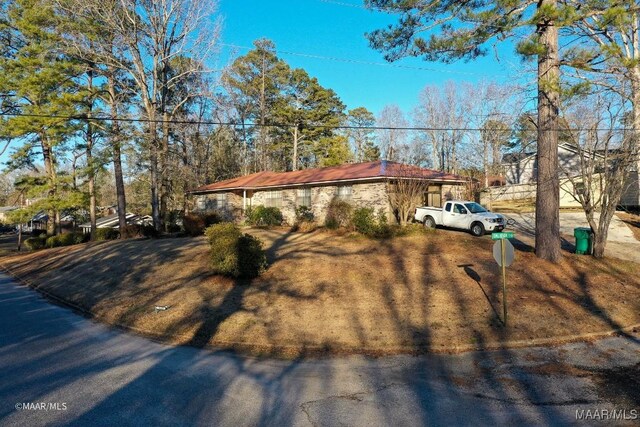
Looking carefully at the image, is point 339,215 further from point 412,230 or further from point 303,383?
point 303,383

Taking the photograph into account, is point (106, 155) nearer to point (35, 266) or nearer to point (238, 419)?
point (35, 266)

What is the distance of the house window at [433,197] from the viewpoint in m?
21.6

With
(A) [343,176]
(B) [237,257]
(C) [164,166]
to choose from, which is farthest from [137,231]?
(B) [237,257]

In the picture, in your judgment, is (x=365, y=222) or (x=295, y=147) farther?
(x=295, y=147)

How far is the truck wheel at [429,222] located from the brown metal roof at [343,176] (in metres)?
2.09

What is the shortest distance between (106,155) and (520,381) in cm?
2842

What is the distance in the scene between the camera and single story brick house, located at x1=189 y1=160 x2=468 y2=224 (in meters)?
19.7

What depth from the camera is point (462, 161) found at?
45094mm

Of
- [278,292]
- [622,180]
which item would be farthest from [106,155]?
[622,180]

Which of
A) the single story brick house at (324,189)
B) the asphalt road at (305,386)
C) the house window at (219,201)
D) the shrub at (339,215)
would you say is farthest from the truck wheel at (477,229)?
the house window at (219,201)

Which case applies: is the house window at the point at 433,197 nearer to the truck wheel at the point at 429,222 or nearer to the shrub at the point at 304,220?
the truck wheel at the point at 429,222

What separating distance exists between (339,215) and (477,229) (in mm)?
6265

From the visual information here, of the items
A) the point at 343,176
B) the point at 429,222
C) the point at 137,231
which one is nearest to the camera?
the point at 429,222

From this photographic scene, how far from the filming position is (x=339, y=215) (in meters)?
19.4
